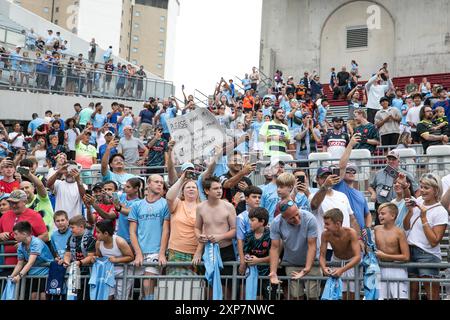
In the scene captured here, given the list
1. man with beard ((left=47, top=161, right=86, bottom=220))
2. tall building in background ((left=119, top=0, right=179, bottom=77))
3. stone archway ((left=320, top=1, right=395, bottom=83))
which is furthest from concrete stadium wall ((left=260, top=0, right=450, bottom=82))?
tall building in background ((left=119, top=0, right=179, bottom=77))

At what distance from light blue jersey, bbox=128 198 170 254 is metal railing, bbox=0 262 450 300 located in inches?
15.3

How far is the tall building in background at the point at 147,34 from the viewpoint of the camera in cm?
10656

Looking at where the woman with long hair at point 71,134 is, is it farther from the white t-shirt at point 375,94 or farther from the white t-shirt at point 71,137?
the white t-shirt at point 375,94

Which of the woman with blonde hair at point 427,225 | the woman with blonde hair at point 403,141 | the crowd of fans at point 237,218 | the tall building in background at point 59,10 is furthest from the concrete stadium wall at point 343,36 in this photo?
the tall building in background at point 59,10

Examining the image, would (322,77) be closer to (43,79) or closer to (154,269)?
(43,79)

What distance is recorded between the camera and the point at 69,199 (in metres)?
13.1

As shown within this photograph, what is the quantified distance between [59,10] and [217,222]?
286 ft

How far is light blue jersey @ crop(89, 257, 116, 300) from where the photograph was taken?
1013 centimetres

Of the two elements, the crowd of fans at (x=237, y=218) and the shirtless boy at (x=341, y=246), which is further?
the crowd of fans at (x=237, y=218)

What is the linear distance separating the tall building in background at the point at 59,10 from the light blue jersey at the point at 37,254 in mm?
83721

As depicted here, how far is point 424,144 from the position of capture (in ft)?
49.8
